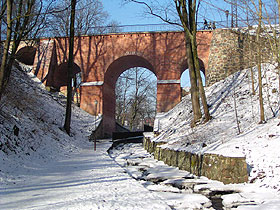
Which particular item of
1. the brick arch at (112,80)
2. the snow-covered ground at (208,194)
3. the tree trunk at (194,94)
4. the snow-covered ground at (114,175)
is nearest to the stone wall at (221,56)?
the brick arch at (112,80)

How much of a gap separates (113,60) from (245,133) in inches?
718

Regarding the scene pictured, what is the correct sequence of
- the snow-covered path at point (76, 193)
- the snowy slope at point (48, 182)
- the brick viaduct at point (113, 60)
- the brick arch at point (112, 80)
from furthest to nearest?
1. the brick arch at point (112, 80)
2. the brick viaduct at point (113, 60)
3. the snowy slope at point (48, 182)
4. the snow-covered path at point (76, 193)

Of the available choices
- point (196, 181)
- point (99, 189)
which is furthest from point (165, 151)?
point (99, 189)

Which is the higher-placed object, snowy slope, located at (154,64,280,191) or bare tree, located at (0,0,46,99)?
bare tree, located at (0,0,46,99)

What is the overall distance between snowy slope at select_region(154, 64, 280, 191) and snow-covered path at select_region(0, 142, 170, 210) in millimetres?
2327

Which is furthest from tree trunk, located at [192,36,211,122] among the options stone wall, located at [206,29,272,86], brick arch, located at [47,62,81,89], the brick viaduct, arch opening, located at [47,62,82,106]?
brick arch, located at [47,62,81,89]

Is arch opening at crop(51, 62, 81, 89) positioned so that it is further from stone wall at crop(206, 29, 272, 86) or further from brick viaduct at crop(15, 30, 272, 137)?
stone wall at crop(206, 29, 272, 86)

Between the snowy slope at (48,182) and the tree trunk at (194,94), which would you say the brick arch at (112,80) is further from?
the snowy slope at (48,182)

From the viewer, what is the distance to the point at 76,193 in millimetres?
4391

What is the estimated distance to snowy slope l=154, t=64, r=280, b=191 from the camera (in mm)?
5160

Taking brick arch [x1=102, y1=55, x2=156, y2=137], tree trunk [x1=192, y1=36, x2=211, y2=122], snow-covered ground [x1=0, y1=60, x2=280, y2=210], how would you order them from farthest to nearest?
brick arch [x1=102, y1=55, x2=156, y2=137], tree trunk [x1=192, y1=36, x2=211, y2=122], snow-covered ground [x1=0, y1=60, x2=280, y2=210]

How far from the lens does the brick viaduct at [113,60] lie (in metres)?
22.2

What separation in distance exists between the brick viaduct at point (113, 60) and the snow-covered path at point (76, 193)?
52.8 feet

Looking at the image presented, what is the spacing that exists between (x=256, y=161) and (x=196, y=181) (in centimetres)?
139
